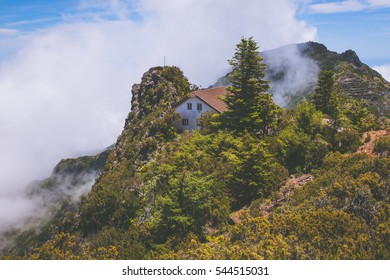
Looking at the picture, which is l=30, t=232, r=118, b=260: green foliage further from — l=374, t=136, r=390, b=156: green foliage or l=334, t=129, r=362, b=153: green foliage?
l=334, t=129, r=362, b=153: green foliage

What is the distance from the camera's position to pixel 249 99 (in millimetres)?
31172

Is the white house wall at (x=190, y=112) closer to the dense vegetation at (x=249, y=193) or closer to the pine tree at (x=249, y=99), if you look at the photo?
the dense vegetation at (x=249, y=193)

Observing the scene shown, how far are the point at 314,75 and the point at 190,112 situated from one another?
7435 centimetres

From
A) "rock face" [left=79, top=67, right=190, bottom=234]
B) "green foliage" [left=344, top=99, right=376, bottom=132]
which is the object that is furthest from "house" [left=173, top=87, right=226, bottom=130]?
"green foliage" [left=344, top=99, right=376, bottom=132]

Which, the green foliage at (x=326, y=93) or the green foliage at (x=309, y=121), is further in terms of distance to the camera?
the green foliage at (x=326, y=93)

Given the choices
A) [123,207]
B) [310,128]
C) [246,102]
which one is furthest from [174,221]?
[246,102]

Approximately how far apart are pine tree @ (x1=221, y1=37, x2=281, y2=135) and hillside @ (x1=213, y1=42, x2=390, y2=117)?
60.3 metres

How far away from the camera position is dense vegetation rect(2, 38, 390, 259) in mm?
12117

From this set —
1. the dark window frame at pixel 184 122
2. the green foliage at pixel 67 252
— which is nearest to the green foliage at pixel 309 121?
the green foliage at pixel 67 252

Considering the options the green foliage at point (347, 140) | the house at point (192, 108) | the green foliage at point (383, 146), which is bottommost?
Result: the green foliage at point (383, 146)

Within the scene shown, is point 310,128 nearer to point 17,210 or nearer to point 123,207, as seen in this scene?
point 123,207

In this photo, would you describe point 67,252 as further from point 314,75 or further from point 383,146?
point 314,75

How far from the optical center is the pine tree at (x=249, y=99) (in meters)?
30.9

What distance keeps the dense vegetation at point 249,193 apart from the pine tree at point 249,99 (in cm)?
8
